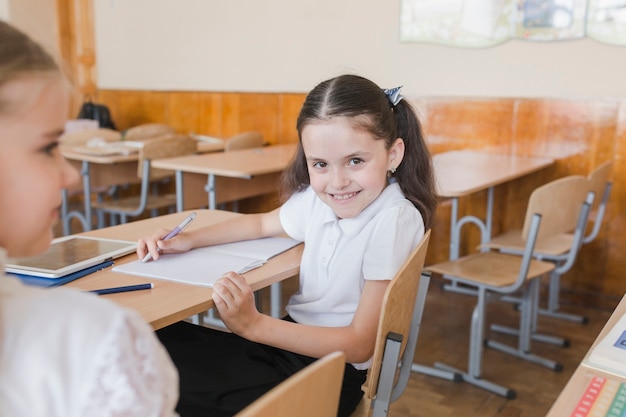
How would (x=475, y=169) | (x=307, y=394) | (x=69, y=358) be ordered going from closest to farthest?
(x=69, y=358), (x=307, y=394), (x=475, y=169)

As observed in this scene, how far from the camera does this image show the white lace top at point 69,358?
0.55m

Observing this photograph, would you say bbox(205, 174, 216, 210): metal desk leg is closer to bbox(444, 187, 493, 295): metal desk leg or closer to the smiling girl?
bbox(444, 187, 493, 295): metal desk leg

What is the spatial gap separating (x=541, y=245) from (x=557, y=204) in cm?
55

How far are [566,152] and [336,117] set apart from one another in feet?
8.37

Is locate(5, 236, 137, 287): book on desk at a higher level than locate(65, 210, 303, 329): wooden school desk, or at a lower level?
higher

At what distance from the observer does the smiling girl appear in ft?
4.04

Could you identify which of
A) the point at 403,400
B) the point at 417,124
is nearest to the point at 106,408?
the point at 417,124

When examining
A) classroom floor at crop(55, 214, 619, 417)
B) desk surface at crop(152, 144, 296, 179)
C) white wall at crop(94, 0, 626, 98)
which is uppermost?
white wall at crop(94, 0, 626, 98)

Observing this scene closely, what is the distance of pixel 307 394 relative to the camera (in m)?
0.68

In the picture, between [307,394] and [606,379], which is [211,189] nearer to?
[606,379]

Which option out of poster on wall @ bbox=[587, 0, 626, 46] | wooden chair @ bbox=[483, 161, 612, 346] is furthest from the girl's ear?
poster on wall @ bbox=[587, 0, 626, 46]

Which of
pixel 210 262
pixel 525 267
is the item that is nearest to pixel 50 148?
pixel 210 262

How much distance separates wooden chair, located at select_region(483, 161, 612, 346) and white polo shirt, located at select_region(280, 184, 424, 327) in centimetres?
135

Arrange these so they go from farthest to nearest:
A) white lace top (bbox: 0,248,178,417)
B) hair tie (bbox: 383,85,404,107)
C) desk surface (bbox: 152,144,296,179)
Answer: desk surface (bbox: 152,144,296,179) → hair tie (bbox: 383,85,404,107) → white lace top (bbox: 0,248,178,417)
